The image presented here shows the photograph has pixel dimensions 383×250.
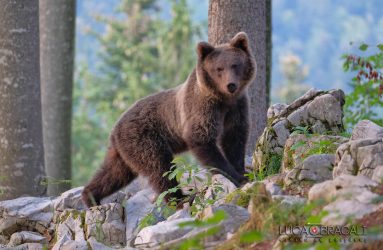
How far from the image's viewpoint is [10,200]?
8148 mm

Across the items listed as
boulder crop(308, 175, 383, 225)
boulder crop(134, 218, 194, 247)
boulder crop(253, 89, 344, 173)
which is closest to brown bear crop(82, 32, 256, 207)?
boulder crop(253, 89, 344, 173)

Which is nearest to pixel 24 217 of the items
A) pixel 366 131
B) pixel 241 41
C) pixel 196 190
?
pixel 196 190

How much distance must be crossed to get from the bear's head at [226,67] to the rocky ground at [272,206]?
523 millimetres

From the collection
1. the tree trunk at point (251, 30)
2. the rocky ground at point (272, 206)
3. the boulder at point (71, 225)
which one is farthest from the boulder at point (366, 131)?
the boulder at point (71, 225)

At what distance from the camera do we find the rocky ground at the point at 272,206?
407 centimetres

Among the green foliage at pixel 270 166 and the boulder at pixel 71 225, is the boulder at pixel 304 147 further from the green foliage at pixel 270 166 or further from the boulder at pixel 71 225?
the boulder at pixel 71 225

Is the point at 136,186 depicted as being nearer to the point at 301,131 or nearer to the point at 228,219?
the point at 301,131

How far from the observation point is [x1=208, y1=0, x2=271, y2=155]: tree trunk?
8516 mm

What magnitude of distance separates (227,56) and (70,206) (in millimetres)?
2457

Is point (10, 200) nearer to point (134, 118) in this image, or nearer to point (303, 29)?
Answer: point (134, 118)

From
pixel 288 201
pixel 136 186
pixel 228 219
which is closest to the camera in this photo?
pixel 288 201

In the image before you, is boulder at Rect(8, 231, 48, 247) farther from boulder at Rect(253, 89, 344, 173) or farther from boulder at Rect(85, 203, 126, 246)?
boulder at Rect(253, 89, 344, 173)

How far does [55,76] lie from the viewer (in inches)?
465

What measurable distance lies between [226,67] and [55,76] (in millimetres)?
5018
